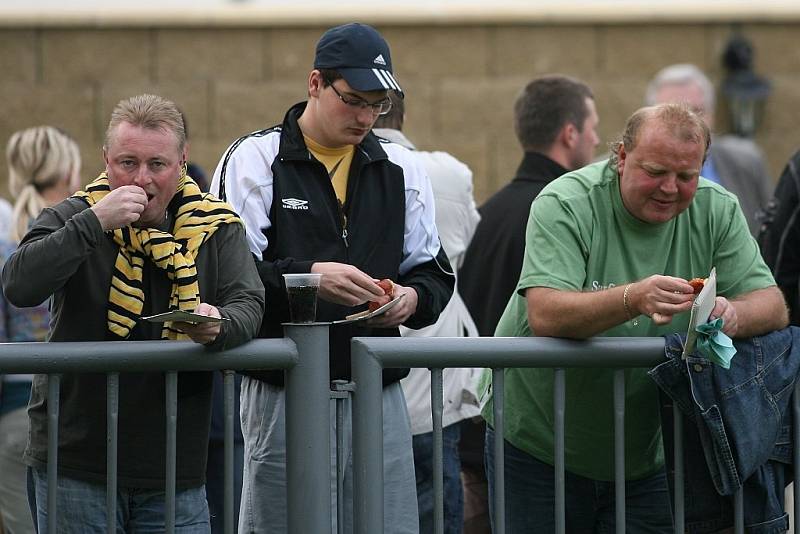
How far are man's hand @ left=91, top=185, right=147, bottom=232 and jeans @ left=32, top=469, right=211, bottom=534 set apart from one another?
0.68 m

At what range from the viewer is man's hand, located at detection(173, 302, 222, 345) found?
350 centimetres

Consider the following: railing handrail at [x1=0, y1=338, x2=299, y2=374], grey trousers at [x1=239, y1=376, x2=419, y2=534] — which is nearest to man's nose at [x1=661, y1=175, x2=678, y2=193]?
grey trousers at [x1=239, y1=376, x2=419, y2=534]

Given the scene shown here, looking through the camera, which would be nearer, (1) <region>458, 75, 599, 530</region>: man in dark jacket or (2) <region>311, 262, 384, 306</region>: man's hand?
(2) <region>311, 262, 384, 306</region>: man's hand

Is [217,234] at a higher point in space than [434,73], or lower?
lower

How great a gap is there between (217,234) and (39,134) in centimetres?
219

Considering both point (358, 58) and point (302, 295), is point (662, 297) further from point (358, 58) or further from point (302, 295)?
point (358, 58)

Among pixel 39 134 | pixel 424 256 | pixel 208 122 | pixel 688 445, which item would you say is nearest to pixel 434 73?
pixel 208 122

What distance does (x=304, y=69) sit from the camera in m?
8.45

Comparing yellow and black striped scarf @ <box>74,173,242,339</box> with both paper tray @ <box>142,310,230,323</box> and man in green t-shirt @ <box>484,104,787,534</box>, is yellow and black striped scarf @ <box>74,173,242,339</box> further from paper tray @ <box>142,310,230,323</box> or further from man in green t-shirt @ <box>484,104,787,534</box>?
man in green t-shirt @ <box>484,104,787,534</box>

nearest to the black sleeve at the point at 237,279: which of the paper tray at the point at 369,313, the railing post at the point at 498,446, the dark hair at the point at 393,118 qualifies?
the paper tray at the point at 369,313

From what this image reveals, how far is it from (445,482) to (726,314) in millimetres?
1243

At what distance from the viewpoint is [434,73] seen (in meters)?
8.49

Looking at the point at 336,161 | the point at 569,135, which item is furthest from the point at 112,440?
the point at 569,135

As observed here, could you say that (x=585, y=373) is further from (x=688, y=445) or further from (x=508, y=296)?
(x=508, y=296)
